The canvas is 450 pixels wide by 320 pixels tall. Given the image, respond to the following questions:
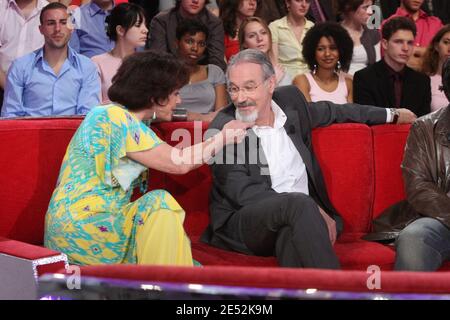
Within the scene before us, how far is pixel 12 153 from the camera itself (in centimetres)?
304

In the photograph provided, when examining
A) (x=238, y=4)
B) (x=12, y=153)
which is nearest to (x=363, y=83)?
(x=238, y=4)

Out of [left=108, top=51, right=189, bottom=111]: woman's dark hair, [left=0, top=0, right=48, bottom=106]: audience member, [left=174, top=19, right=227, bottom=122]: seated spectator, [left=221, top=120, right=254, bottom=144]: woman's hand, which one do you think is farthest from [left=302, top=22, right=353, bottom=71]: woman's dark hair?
[left=108, top=51, right=189, bottom=111]: woman's dark hair

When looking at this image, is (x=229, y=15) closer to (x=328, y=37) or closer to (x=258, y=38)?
(x=258, y=38)

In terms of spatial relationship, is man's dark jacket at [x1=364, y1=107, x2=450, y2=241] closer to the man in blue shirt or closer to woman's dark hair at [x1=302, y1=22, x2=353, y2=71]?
woman's dark hair at [x1=302, y1=22, x2=353, y2=71]

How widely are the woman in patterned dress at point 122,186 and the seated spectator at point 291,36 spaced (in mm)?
2338

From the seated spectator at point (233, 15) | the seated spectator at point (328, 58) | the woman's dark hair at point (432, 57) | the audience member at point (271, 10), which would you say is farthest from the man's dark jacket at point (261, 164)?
the audience member at point (271, 10)

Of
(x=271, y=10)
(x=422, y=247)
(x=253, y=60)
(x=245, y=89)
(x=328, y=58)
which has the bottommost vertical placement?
(x=422, y=247)

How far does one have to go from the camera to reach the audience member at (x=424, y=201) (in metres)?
2.98

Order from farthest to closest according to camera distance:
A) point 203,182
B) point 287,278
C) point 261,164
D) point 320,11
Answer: point 320,11
point 203,182
point 261,164
point 287,278

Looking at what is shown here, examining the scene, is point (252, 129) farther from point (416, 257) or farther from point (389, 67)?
point (389, 67)

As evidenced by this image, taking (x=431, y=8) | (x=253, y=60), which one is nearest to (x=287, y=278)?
(x=253, y=60)

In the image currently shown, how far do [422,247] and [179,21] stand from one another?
262 centimetres

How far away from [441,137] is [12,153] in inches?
65.6

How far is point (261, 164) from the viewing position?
3.17m
